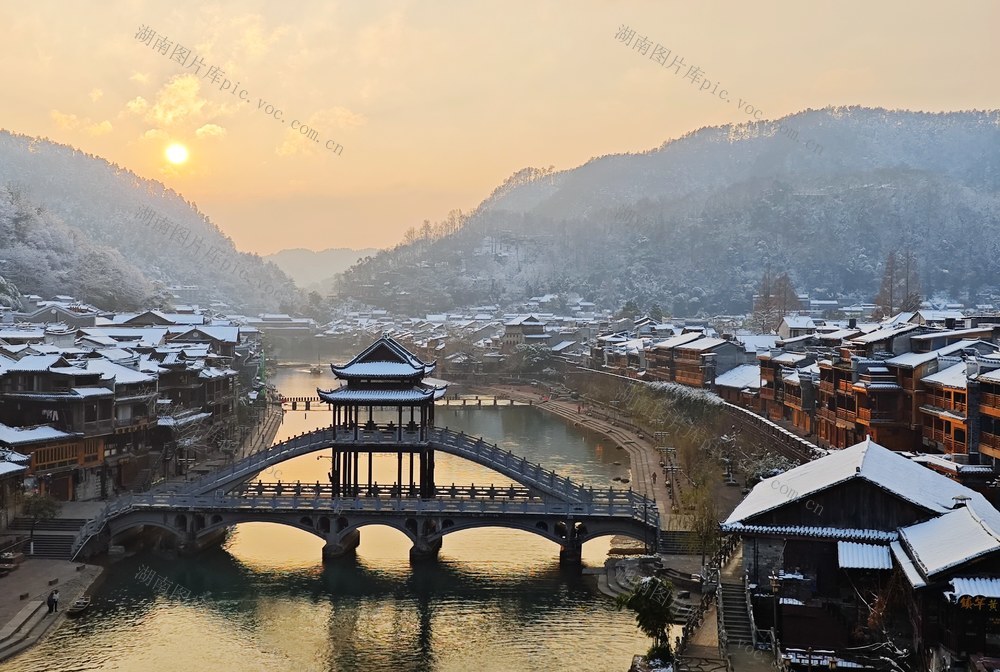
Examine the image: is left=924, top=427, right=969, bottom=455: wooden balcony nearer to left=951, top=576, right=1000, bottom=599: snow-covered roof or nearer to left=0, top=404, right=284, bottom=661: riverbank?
left=951, top=576, right=1000, bottom=599: snow-covered roof

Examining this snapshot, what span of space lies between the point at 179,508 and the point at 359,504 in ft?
24.8

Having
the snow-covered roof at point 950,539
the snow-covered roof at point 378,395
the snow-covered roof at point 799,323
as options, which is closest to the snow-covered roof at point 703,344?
the snow-covered roof at point 799,323

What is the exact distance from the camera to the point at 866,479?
22.9 meters

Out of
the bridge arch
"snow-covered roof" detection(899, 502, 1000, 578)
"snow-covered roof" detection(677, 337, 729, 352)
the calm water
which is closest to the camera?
Result: "snow-covered roof" detection(899, 502, 1000, 578)

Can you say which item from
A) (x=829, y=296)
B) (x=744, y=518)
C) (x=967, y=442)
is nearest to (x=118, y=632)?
(x=744, y=518)

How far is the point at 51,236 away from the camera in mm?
119062

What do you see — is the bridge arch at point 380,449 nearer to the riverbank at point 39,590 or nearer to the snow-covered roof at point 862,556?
the riverbank at point 39,590

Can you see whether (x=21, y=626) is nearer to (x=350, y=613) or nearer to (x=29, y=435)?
(x=350, y=613)

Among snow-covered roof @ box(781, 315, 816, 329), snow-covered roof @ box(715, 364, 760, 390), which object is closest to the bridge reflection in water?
snow-covered roof @ box(715, 364, 760, 390)

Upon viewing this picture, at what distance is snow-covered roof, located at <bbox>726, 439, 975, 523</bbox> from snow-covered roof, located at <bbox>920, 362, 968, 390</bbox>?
11524mm

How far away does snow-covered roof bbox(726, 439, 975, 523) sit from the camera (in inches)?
910

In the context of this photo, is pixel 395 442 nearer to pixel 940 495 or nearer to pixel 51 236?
pixel 940 495


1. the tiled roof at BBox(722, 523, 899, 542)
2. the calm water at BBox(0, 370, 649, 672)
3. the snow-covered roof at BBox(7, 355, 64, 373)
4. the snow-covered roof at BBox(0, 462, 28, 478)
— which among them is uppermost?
the snow-covered roof at BBox(7, 355, 64, 373)

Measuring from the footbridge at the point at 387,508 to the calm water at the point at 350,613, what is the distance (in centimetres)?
147
